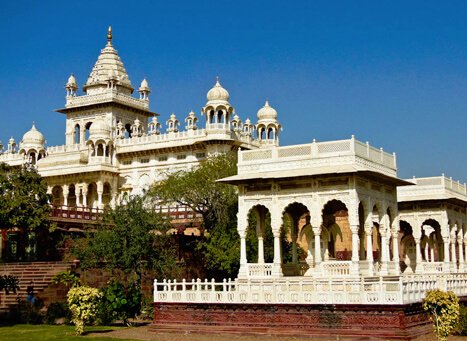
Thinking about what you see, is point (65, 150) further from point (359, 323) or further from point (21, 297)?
point (359, 323)

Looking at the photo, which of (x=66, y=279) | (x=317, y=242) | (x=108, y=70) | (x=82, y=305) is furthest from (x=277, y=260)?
(x=108, y=70)

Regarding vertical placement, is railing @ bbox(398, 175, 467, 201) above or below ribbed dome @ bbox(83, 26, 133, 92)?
below

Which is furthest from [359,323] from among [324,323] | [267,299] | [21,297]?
[21,297]

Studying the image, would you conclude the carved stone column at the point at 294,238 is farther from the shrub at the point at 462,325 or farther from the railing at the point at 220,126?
the railing at the point at 220,126

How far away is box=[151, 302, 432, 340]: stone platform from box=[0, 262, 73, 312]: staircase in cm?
838

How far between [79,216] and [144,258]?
1234 centimetres

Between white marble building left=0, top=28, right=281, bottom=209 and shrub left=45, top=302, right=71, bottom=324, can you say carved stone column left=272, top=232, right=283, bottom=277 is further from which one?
white marble building left=0, top=28, right=281, bottom=209

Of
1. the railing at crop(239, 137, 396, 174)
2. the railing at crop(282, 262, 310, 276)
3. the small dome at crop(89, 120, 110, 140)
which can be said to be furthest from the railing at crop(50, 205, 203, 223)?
the railing at crop(239, 137, 396, 174)

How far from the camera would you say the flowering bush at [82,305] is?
25703 millimetres

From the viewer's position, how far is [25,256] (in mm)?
41594

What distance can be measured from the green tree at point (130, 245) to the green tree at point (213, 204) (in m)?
4.16

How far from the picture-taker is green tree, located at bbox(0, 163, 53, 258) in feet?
121

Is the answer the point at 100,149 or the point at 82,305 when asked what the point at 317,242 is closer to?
the point at 82,305

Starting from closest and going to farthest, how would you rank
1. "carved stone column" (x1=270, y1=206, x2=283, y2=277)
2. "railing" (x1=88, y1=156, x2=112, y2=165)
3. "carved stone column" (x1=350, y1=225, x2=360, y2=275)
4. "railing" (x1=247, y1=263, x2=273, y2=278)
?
1. "carved stone column" (x1=350, y1=225, x2=360, y2=275)
2. "carved stone column" (x1=270, y1=206, x2=283, y2=277)
3. "railing" (x1=247, y1=263, x2=273, y2=278)
4. "railing" (x1=88, y1=156, x2=112, y2=165)
